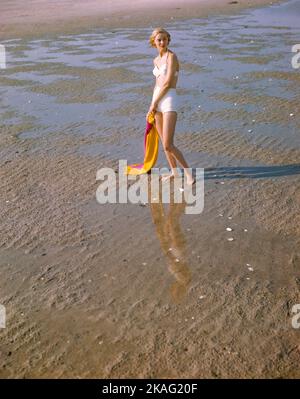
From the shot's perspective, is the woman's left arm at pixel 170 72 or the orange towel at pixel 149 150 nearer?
the woman's left arm at pixel 170 72

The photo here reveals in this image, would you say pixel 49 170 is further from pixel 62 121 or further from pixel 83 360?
pixel 83 360

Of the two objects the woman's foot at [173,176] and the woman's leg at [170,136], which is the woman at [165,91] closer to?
the woman's leg at [170,136]

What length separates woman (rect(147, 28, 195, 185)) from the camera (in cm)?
580

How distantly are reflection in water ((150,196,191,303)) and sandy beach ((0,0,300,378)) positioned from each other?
21 mm

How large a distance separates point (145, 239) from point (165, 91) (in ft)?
6.29

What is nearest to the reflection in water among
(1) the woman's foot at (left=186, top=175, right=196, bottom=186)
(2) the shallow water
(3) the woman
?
(1) the woman's foot at (left=186, top=175, right=196, bottom=186)

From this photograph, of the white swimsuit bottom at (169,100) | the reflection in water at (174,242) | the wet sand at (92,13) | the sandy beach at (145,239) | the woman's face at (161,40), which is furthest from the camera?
the wet sand at (92,13)

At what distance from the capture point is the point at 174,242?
5.11 meters

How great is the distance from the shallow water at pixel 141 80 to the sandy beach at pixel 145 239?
0.06 metres

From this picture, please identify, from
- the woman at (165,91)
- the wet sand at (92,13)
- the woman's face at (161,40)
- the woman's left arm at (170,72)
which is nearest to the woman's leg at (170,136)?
the woman at (165,91)

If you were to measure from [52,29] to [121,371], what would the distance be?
1775 centimetres

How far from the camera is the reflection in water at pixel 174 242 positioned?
4414 millimetres

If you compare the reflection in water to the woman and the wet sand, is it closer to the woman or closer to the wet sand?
the woman

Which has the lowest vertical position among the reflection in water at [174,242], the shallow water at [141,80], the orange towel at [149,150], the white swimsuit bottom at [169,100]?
the reflection in water at [174,242]
